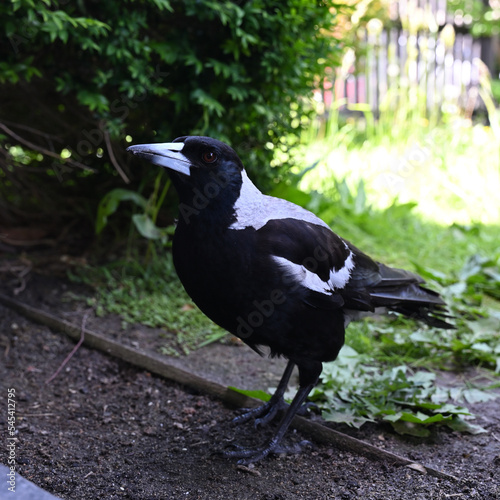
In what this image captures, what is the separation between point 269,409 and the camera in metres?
2.91

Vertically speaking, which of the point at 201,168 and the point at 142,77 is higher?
the point at 142,77

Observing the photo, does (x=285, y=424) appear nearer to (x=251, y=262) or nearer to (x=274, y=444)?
(x=274, y=444)

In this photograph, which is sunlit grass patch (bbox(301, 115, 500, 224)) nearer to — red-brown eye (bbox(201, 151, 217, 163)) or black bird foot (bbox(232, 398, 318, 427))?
black bird foot (bbox(232, 398, 318, 427))

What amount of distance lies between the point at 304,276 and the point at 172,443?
36.5 inches

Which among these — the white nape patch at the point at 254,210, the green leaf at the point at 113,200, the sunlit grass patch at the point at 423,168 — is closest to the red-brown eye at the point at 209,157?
the white nape patch at the point at 254,210

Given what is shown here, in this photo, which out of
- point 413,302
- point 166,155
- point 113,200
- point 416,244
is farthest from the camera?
point 416,244

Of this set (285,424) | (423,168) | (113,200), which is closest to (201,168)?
(285,424)

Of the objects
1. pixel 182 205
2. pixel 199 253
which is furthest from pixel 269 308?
pixel 182 205

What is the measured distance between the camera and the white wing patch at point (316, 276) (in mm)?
2424

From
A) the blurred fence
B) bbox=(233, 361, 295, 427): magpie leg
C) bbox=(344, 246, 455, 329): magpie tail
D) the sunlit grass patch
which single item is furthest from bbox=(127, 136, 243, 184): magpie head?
the blurred fence

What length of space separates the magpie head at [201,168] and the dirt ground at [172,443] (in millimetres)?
1051

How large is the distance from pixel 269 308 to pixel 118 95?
6.89 ft

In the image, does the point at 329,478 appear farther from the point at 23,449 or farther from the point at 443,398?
the point at 23,449

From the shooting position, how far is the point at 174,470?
8.02ft
